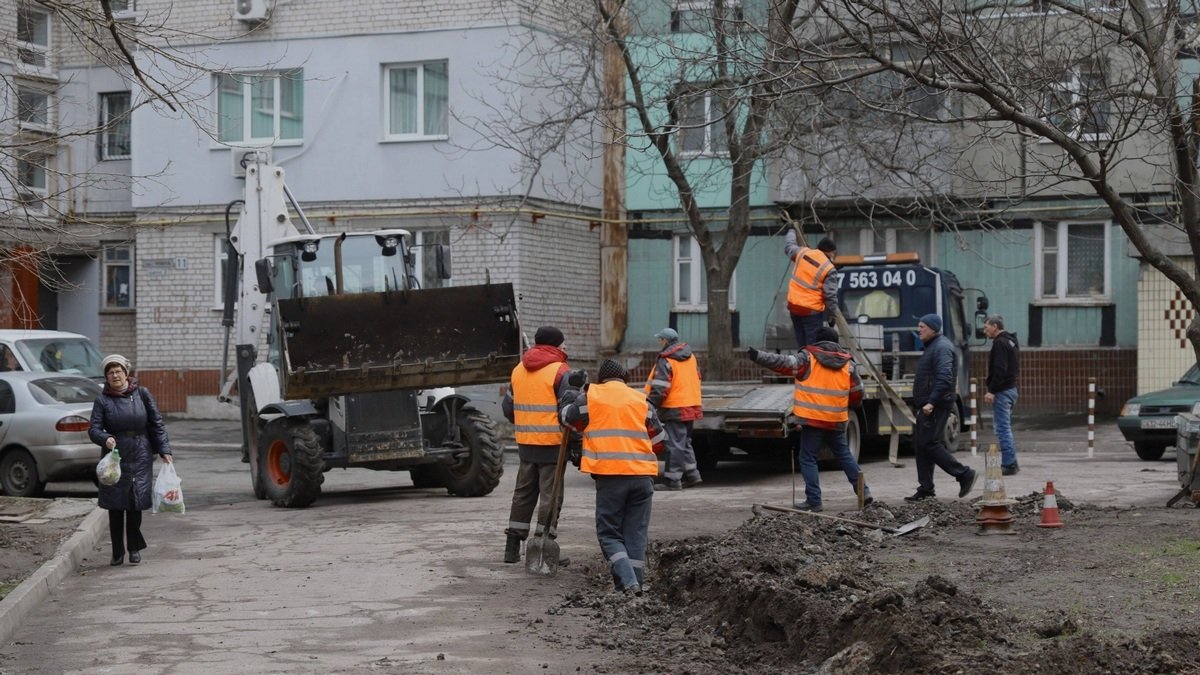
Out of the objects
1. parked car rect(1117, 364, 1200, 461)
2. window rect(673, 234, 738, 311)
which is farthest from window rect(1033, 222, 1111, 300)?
parked car rect(1117, 364, 1200, 461)

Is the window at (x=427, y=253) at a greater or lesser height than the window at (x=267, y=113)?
lesser

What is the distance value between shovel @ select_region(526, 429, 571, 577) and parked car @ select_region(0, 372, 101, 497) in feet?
26.0

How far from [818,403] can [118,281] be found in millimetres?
22433

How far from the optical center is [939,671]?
23.1 ft

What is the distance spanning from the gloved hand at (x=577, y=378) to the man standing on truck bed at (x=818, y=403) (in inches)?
107

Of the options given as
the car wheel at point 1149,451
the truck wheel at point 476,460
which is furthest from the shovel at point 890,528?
the car wheel at point 1149,451

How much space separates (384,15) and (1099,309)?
1374 centimetres

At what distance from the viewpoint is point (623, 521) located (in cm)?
1060

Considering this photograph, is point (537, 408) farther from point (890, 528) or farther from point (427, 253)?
point (427, 253)

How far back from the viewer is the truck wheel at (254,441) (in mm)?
16906

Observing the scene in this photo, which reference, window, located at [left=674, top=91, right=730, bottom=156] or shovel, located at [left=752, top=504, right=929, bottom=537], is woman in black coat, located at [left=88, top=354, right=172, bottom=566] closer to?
shovel, located at [left=752, top=504, right=929, bottom=537]

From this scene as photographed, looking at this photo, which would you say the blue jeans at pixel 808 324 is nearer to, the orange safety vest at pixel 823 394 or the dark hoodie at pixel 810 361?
the dark hoodie at pixel 810 361

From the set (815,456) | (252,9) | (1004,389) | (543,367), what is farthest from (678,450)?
(252,9)

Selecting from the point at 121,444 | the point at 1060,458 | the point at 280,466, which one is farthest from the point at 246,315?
the point at 1060,458
